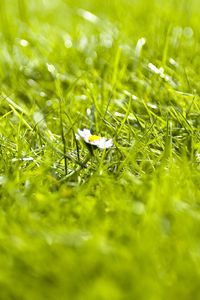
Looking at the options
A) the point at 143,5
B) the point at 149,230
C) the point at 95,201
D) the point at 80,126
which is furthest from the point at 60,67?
the point at 149,230

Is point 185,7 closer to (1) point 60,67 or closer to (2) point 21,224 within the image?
(1) point 60,67

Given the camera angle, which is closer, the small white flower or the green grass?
the green grass

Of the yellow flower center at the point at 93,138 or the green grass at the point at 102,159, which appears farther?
the yellow flower center at the point at 93,138

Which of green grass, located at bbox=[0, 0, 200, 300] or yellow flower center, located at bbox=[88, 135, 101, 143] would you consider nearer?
green grass, located at bbox=[0, 0, 200, 300]
